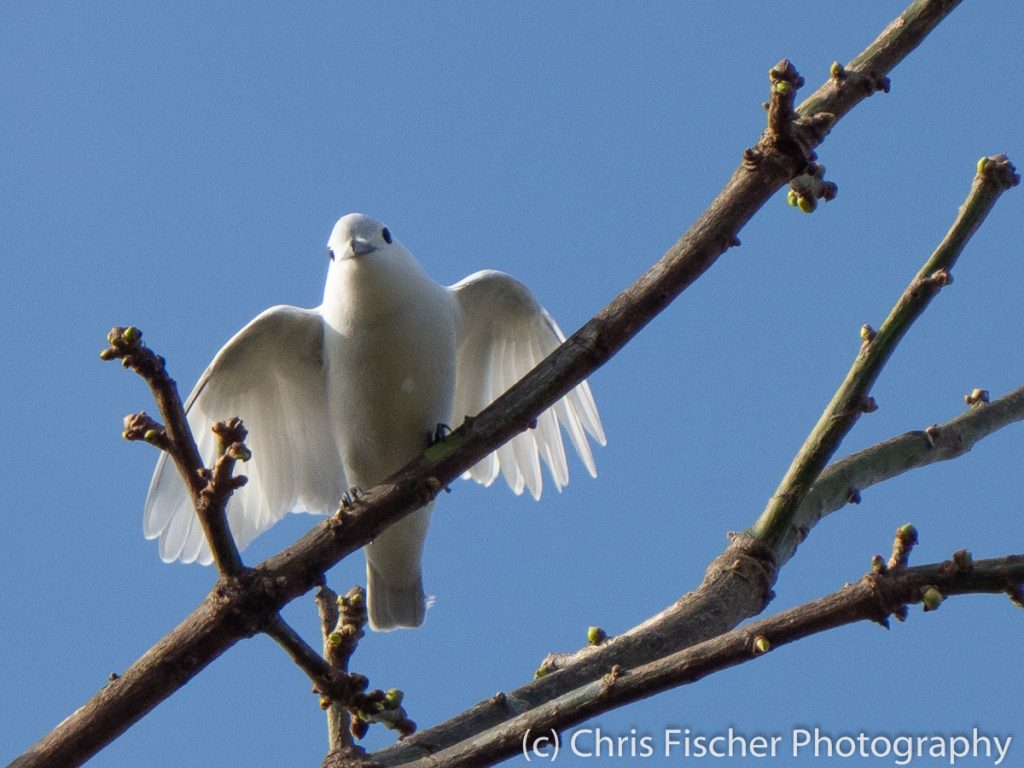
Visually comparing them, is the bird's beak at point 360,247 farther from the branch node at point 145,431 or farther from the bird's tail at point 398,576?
the branch node at point 145,431

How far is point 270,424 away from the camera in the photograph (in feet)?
22.2

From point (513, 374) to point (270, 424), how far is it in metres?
1.35

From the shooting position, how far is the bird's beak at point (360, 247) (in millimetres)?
5914

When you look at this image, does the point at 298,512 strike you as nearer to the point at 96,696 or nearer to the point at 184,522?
the point at 184,522

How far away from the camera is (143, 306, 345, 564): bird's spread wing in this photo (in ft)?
20.8

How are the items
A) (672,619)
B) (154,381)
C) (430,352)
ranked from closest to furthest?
(154,381) < (672,619) < (430,352)

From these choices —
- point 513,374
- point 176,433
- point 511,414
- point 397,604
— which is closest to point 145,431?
point 176,433

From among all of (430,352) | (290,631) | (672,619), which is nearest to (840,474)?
(672,619)

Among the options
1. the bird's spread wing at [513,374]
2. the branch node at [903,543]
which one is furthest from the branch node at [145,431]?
the bird's spread wing at [513,374]

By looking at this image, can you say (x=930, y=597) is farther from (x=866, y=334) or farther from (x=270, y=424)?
(x=270, y=424)

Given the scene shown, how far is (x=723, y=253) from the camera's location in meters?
4.32

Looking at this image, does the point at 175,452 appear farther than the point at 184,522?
No

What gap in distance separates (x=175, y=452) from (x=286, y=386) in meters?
2.82

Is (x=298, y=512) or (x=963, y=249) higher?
(x=298, y=512)
